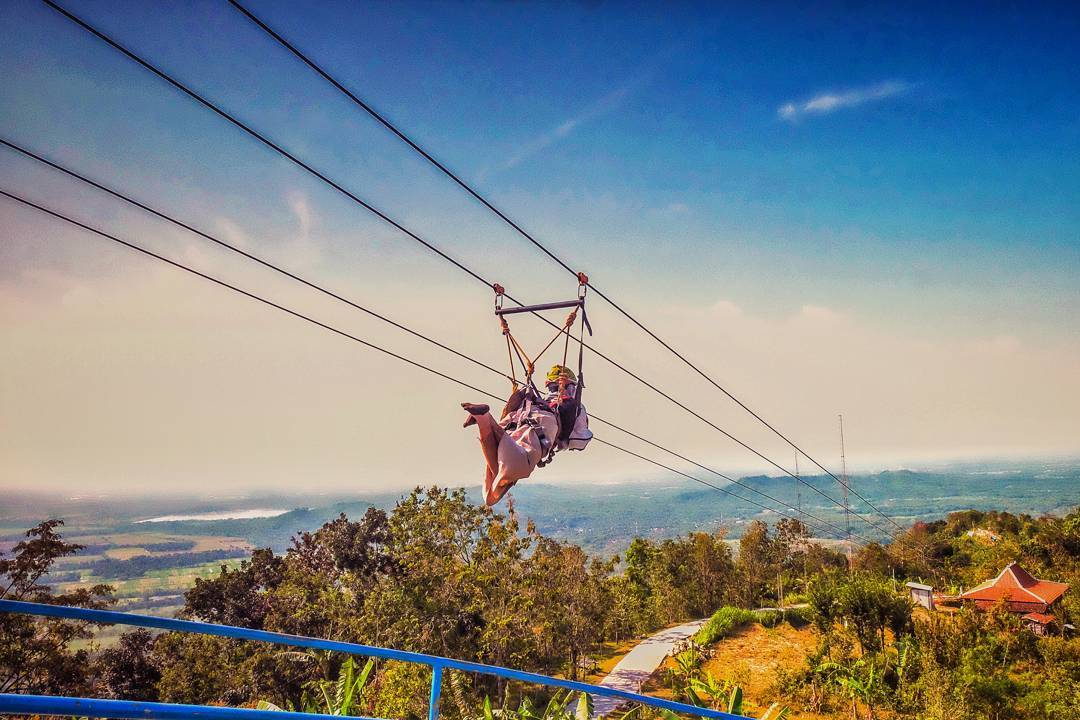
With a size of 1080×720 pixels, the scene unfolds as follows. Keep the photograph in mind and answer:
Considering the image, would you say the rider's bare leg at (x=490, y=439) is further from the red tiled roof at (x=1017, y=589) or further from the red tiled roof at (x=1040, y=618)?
the red tiled roof at (x=1017, y=589)

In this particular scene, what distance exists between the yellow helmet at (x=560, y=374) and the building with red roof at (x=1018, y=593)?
23851 mm

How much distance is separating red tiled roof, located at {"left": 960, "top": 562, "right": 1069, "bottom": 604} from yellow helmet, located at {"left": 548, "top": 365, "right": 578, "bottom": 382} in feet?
80.5

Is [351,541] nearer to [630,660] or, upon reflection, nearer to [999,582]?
[630,660]

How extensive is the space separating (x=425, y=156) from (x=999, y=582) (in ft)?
93.2

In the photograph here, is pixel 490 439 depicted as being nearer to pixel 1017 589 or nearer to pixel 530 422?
pixel 530 422

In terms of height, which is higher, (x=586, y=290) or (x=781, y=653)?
(x=586, y=290)

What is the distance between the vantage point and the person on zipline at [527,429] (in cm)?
421

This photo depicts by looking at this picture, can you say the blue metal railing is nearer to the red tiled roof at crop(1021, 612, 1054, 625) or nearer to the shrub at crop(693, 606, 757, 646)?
the shrub at crop(693, 606, 757, 646)

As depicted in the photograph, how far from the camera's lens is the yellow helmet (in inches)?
214

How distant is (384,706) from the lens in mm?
11586

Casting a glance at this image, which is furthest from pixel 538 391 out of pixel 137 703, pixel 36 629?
pixel 36 629

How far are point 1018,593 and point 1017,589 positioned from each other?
271 millimetres

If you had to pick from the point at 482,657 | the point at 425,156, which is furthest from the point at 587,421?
the point at 482,657

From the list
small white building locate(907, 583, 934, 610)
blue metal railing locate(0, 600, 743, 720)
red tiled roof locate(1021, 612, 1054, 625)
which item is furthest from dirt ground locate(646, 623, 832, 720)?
blue metal railing locate(0, 600, 743, 720)
